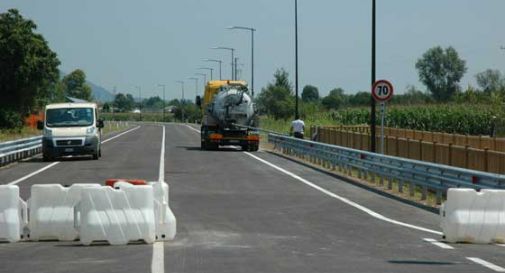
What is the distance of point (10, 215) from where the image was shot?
13.0 metres

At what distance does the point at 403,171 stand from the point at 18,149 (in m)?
18.9

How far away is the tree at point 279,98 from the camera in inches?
3743

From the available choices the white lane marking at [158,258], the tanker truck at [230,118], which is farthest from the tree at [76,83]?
the white lane marking at [158,258]

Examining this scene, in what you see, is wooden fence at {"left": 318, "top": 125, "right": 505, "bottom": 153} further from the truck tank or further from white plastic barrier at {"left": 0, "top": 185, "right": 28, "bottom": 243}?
white plastic barrier at {"left": 0, "top": 185, "right": 28, "bottom": 243}

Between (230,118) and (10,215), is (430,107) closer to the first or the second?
(230,118)

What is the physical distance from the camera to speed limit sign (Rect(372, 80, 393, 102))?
26.3 metres

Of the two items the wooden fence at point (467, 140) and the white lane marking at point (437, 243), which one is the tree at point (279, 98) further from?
the white lane marking at point (437, 243)

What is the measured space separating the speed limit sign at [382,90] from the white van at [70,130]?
13082 mm

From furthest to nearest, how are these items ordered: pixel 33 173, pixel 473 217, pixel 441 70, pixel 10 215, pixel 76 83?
pixel 76 83 → pixel 441 70 → pixel 33 173 → pixel 473 217 → pixel 10 215

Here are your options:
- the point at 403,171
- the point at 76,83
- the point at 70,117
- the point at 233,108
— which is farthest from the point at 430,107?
the point at 76,83

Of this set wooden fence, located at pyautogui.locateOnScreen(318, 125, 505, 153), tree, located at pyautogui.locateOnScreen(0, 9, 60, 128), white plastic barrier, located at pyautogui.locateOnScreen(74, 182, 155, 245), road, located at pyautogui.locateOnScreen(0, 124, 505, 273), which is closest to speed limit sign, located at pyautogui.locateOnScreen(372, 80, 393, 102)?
road, located at pyautogui.locateOnScreen(0, 124, 505, 273)

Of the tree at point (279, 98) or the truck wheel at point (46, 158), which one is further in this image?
the tree at point (279, 98)

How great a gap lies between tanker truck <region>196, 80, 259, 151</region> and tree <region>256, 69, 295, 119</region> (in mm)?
48013

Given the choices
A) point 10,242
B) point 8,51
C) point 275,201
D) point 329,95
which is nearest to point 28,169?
point 275,201
